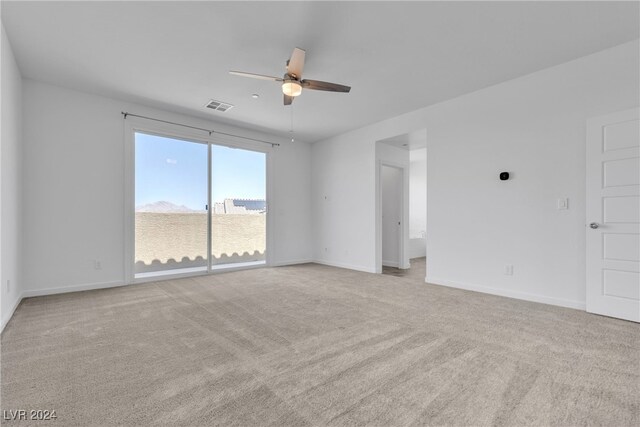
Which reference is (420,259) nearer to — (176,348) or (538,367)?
(538,367)

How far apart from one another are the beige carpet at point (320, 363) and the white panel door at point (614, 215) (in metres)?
0.26

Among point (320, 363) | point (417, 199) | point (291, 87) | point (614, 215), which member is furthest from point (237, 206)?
point (614, 215)

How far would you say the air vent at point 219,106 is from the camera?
4473 millimetres

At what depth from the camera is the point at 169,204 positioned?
496 centimetres

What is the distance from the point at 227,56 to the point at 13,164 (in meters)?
2.65

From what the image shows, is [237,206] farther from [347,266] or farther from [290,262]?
[347,266]

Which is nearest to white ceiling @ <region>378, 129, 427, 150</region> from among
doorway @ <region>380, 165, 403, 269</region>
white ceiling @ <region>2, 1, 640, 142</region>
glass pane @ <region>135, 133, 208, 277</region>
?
doorway @ <region>380, 165, 403, 269</region>

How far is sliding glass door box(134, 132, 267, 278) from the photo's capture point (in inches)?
188

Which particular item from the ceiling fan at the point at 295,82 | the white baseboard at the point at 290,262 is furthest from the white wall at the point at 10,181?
the white baseboard at the point at 290,262

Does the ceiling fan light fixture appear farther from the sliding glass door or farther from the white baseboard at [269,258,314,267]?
the white baseboard at [269,258,314,267]

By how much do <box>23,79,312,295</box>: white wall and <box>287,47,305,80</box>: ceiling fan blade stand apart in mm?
3012

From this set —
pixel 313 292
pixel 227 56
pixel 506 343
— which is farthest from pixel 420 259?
pixel 227 56

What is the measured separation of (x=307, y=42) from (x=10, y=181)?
3.43 meters

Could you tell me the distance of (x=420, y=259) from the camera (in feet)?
23.7
